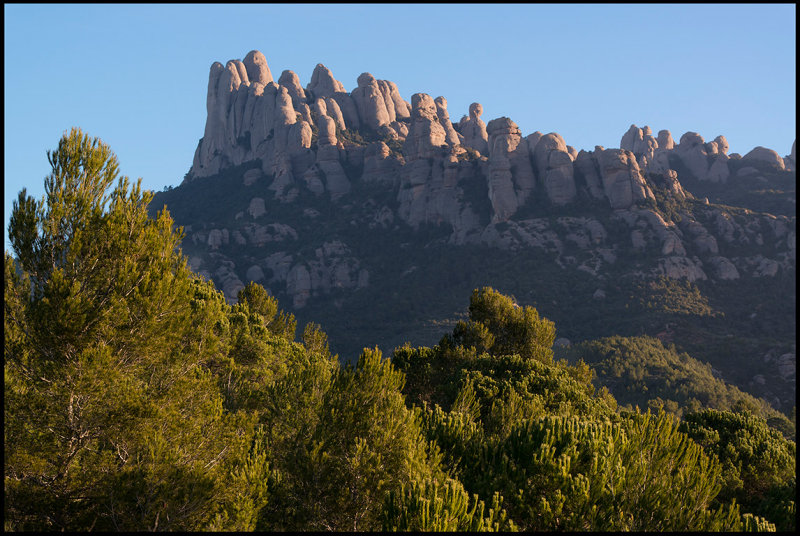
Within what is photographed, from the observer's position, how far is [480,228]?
12700cm

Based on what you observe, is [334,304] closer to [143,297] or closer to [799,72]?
[143,297]

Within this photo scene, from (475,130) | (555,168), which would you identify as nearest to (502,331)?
(555,168)

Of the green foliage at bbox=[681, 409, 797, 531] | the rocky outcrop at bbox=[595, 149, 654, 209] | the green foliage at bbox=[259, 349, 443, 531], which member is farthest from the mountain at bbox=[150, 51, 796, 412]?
the green foliage at bbox=[259, 349, 443, 531]

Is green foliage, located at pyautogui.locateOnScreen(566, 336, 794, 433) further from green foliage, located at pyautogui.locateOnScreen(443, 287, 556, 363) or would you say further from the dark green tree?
the dark green tree

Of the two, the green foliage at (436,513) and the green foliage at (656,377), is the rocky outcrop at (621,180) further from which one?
the green foliage at (436,513)

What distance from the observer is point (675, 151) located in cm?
16238

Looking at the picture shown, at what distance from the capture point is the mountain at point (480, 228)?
95.4 meters

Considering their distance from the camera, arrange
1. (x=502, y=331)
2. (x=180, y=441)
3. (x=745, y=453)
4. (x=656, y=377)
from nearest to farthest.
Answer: (x=180, y=441), (x=745, y=453), (x=502, y=331), (x=656, y=377)

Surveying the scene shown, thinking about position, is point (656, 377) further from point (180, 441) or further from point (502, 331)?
point (180, 441)

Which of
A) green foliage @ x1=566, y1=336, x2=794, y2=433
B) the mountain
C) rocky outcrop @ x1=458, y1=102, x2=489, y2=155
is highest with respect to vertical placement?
rocky outcrop @ x1=458, y1=102, x2=489, y2=155

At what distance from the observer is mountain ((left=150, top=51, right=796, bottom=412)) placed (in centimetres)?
9538

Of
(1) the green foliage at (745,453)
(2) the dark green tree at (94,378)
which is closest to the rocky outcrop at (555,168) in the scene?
(1) the green foliage at (745,453)

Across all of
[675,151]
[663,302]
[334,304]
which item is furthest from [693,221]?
[334,304]

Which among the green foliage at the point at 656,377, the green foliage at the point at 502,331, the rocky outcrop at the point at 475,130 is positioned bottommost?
the green foliage at the point at 656,377
